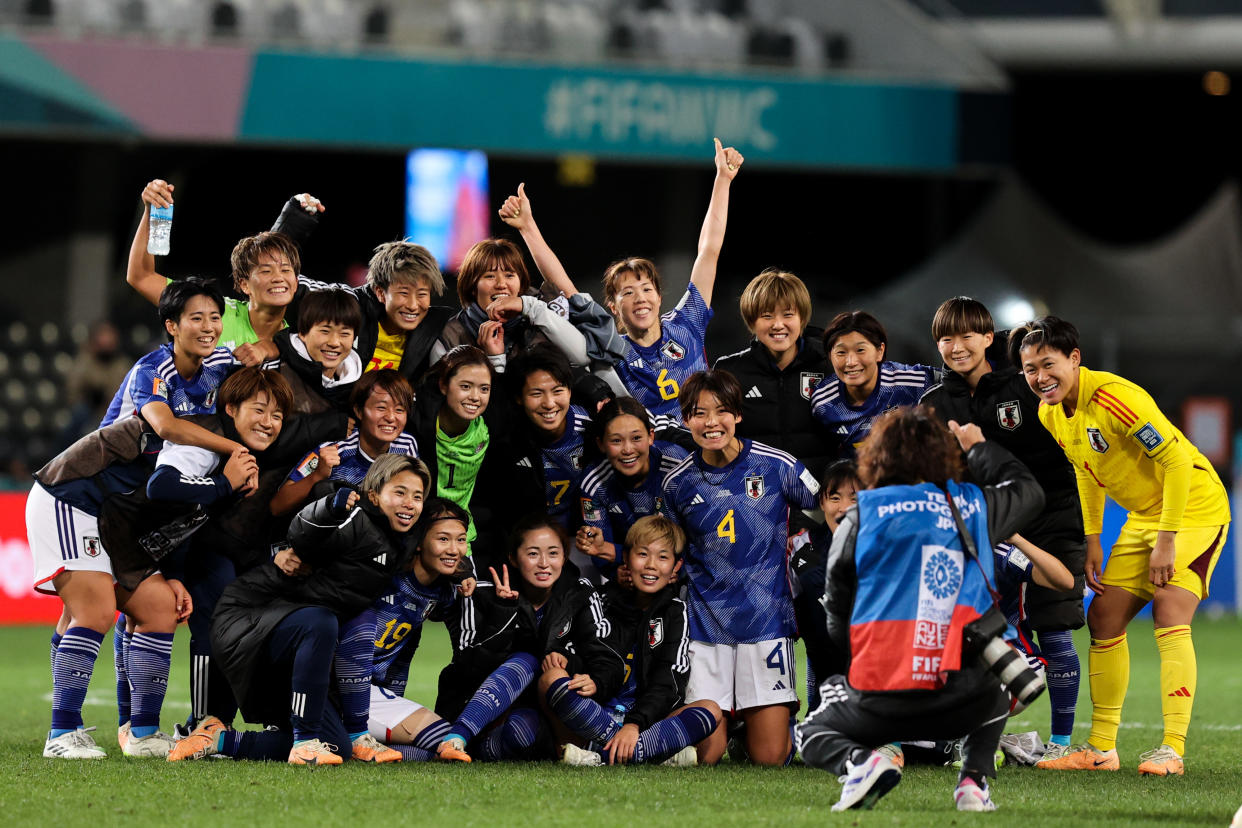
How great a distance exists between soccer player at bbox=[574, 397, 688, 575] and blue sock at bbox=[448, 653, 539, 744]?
2.03 ft

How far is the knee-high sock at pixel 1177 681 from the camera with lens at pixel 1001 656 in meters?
1.65

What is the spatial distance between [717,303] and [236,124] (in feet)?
21.7

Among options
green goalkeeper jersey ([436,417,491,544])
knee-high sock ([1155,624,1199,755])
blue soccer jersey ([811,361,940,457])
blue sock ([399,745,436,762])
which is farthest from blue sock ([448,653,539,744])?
knee-high sock ([1155,624,1199,755])

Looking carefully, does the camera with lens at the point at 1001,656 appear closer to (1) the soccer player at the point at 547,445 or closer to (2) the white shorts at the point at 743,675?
(2) the white shorts at the point at 743,675

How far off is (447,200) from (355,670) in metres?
14.0

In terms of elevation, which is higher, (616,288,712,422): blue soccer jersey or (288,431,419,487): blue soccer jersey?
(616,288,712,422): blue soccer jersey

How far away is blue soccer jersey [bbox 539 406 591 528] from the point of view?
6418 millimetres

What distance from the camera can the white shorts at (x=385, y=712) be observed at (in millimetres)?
6008

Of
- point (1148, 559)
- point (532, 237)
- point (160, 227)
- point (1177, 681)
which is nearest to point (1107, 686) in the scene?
point (1177, 681)

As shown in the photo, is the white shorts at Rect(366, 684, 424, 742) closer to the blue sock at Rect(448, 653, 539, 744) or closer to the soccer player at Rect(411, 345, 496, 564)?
the blue sock at Rect(448, 653, 539, 744)

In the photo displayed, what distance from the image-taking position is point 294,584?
5.89 meters

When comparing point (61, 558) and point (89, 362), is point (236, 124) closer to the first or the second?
point (89, 362)

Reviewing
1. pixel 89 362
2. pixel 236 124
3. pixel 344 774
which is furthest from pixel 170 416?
pixel 236 124

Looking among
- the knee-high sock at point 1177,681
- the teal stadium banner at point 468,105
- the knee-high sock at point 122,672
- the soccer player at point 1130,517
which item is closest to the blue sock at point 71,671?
the knee-high sock at point 122,672
